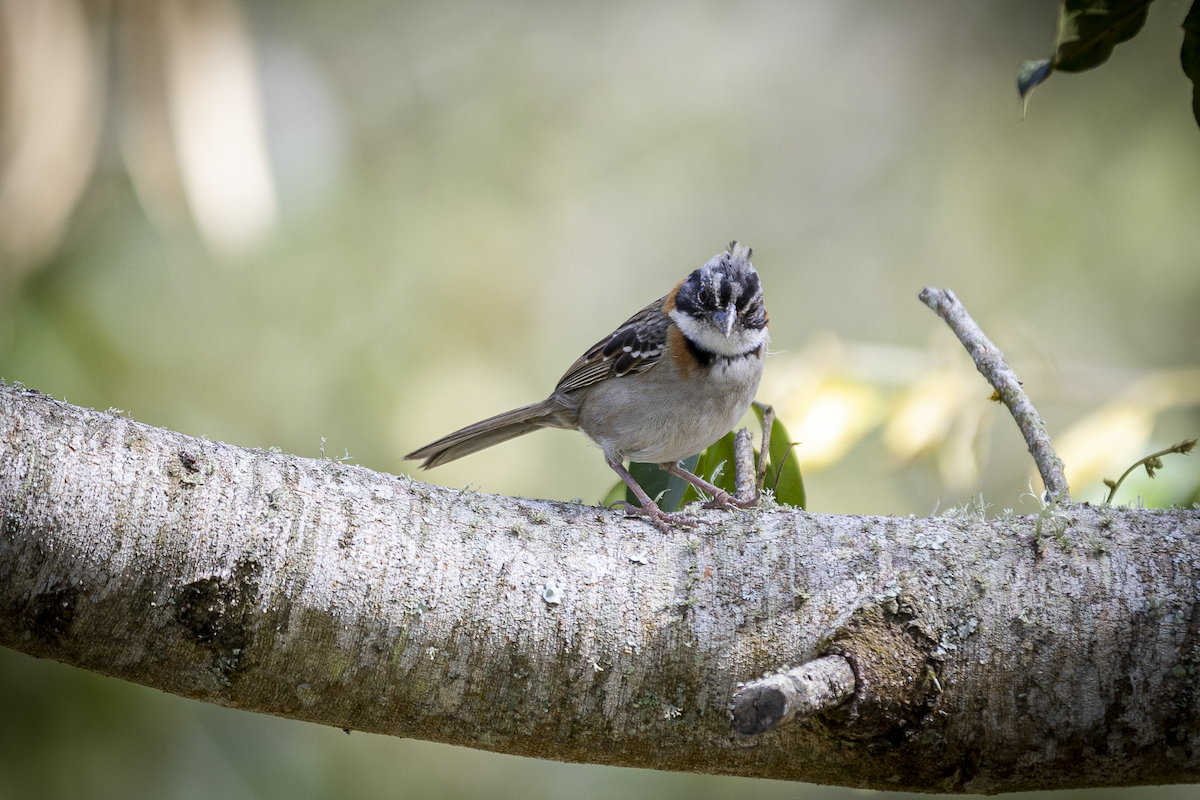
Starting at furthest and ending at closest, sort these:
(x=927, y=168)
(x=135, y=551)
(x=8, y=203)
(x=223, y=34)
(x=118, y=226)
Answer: (x=927, y=168), (x=118, y=226), (x=223, y=34), (x=8, y=203), (x=135, y=551)

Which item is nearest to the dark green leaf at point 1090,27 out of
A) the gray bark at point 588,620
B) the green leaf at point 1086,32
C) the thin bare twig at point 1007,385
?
the green leaf at point 1086,32

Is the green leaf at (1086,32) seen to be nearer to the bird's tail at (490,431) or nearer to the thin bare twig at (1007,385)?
the thin bare twig at (1007,385)

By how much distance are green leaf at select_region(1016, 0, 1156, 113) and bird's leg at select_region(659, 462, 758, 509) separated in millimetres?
1418

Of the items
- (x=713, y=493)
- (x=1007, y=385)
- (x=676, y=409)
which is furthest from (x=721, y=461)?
(x=1007, y=385)

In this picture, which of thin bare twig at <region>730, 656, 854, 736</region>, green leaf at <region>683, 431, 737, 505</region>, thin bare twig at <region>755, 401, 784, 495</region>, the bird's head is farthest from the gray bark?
the bird's head

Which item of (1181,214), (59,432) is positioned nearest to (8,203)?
(59,432)

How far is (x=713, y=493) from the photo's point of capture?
3.43m

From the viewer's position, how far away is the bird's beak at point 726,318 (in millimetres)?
3395

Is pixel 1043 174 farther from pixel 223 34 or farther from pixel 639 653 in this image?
pixel 639 653

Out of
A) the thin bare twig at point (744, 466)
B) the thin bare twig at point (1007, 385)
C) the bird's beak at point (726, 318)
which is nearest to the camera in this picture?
the thin bare twig at point (1007, 385)

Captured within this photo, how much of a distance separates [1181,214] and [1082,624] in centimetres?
733

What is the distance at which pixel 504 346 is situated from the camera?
8453 millimetres

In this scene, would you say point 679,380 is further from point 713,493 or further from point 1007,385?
point 1007,385

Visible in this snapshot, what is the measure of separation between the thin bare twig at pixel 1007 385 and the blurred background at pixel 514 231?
1163 millimetres
